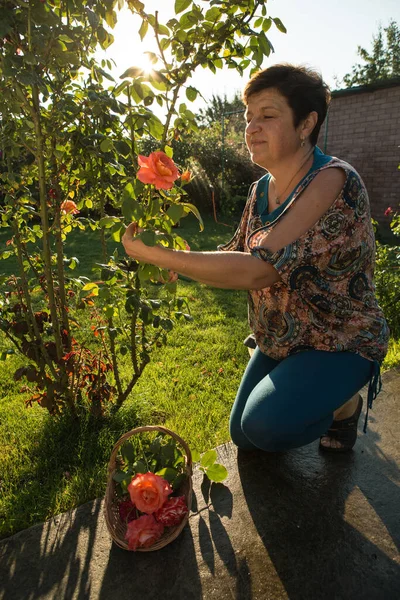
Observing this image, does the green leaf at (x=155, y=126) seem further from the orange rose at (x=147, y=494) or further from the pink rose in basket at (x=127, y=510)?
the pink rose in basket at (x=127, y=510)

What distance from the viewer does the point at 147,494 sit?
1.59 m

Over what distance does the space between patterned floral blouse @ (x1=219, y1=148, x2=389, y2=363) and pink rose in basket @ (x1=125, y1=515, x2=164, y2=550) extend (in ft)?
2.97

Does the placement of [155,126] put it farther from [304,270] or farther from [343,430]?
[343,430]

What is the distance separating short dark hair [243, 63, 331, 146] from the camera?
6.00 ft

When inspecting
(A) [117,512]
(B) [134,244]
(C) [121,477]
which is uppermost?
(B) [134,244]

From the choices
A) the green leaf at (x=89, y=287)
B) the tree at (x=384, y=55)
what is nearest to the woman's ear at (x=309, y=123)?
the green leaf at (x=89, y=287)

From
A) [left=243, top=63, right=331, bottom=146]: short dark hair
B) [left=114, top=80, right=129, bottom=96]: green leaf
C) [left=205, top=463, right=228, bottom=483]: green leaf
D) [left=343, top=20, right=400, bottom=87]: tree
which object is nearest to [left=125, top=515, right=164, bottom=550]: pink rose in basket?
[left=205, top=463, right=228, bottom=483]: green leaf

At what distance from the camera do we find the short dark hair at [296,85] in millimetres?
1829

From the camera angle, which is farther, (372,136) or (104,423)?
(372,136)

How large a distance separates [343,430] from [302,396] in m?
0.50

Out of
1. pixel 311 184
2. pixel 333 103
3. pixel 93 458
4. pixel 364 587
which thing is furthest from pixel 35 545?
pixel 333 103

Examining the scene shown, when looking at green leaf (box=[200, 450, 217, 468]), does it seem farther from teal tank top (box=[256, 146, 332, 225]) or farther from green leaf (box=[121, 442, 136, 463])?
teal tank top (box=[256, 146, 332, 225])

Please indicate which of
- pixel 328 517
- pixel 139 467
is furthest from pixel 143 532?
pixel 328 517

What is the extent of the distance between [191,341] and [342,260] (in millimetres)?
2028
